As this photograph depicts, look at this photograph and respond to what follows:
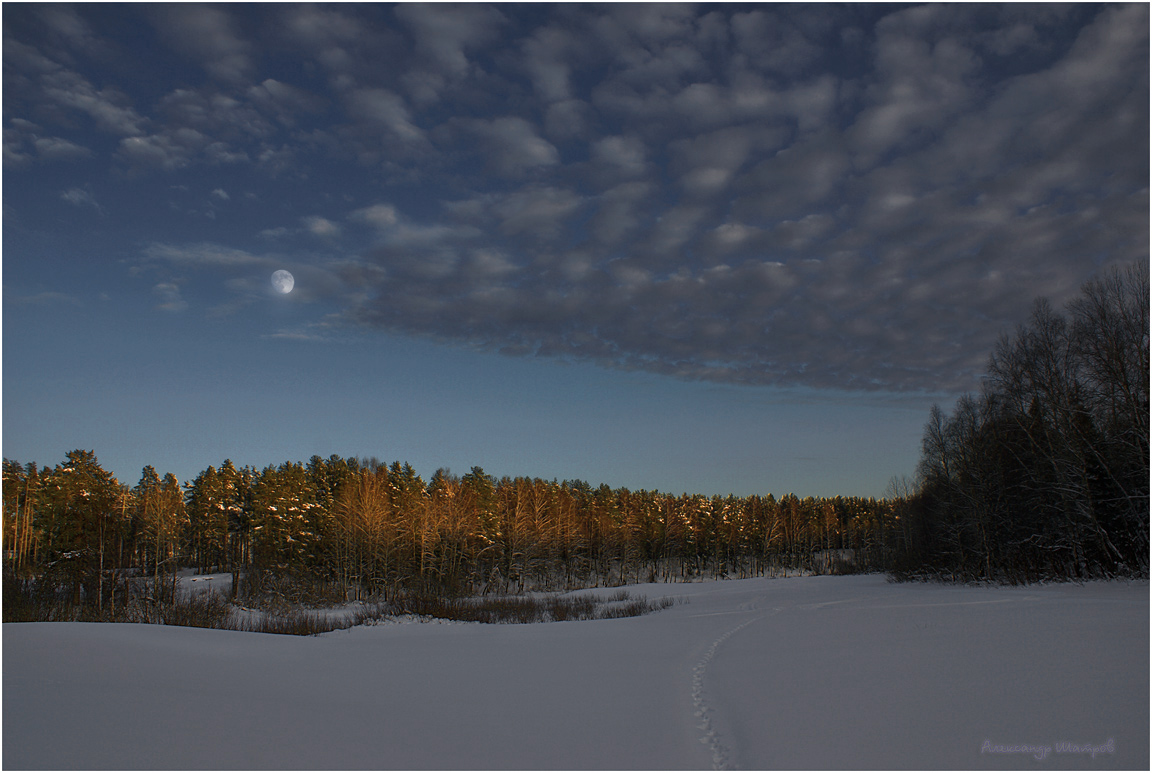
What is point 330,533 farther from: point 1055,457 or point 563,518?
point 1055,457

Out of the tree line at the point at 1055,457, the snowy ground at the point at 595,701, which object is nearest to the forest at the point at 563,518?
the tree line at the point at 1055,457

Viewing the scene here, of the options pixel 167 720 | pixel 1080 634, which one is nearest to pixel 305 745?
pixel 167 720

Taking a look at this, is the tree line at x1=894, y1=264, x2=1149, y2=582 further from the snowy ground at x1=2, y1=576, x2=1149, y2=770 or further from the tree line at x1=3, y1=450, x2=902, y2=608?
the tree line at x1=3, y1=450, x2=902, y2=608

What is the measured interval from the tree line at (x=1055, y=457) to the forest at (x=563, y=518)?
11 centimetres

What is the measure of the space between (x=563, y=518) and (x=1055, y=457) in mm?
Answer: 43511

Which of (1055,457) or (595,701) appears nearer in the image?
(595,701)

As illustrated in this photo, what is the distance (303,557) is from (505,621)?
1282 inches

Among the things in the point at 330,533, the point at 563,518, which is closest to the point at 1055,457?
the point at 563,518

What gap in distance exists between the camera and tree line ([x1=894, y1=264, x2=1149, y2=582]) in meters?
26.2

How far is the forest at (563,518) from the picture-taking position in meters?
27.6

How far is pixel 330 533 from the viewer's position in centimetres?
5178

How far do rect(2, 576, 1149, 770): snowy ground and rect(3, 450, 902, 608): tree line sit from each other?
26.6 meters

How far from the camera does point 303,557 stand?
52.6 meters

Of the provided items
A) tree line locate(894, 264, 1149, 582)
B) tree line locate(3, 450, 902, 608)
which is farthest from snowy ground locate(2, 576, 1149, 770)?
tree line locate(3, 450, 902, 608)
